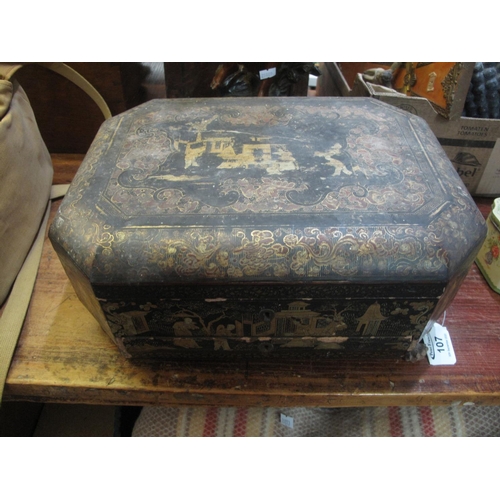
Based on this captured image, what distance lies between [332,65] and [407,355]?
47.8 inches

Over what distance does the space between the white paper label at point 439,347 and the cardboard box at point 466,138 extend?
57cm

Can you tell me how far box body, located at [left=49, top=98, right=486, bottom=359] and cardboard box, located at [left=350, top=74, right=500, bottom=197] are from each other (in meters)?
0.28

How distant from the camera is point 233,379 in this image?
89cm

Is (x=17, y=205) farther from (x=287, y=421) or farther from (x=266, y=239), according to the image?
(x=287, y=421)

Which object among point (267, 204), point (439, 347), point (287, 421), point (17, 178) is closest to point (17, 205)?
point (17, 178)

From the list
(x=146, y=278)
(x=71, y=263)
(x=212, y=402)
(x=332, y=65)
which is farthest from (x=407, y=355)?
(x=332, y=65)

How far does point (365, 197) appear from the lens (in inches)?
31.4

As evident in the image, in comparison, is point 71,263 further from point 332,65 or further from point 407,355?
point 332,65

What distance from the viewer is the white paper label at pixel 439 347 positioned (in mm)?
934

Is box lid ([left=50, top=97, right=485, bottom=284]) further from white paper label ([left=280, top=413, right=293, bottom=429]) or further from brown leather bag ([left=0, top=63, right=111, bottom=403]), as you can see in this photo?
white paper label ([left=280, top=413, right=293, bottom=429])

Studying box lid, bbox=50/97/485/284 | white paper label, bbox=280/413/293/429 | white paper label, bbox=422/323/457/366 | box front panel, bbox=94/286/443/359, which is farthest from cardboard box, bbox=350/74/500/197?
white paper label, bbox=280/413/293/429

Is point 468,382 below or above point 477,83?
below

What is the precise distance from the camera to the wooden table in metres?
0.88

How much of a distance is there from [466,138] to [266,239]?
850 millimetres
